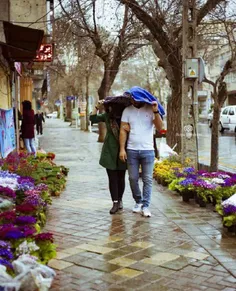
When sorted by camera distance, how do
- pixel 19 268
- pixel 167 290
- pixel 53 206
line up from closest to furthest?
pixel 19 268 → pixel 167 290 → pixel 53 206

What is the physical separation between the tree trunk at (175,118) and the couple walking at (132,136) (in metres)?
5.86

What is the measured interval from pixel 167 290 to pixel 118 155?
10.3 ft

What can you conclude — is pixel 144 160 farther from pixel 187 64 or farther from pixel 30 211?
pixel 187 64

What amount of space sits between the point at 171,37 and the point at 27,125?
16.5 ft

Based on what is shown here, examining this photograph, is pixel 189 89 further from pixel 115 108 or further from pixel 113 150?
pixel 113 150

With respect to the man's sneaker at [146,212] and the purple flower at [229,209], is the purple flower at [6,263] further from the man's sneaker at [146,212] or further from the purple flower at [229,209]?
the man's sneaker at [146,212]

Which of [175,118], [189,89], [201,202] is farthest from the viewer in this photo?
[175,118]

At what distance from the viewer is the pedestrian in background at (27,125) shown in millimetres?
13906

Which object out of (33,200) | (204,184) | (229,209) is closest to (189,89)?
(204,184)

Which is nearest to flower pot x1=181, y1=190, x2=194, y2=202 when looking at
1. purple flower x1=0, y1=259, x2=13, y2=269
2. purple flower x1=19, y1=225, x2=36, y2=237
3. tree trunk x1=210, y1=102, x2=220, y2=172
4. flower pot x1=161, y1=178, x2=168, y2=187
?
flower pot x1=161, y1=178, x2=168, y2=187

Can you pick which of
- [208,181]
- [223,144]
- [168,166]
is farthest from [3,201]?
[223,144]

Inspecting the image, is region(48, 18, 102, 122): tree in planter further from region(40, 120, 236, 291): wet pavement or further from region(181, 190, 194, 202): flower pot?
region(40, 120, 236, 291): wet pavement

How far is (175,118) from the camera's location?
1309 centimetres

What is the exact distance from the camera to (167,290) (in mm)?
4000
